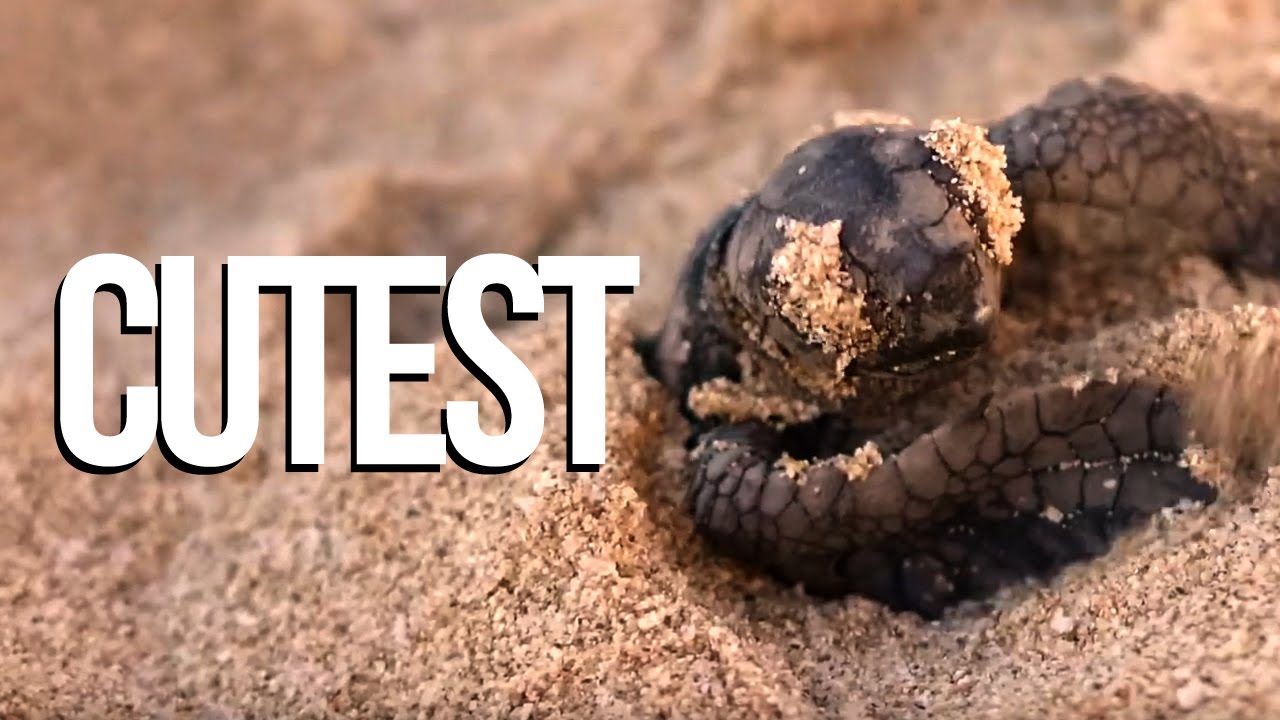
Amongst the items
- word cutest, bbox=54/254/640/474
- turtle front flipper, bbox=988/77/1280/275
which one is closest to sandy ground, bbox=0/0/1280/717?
word cutest, bbox=54/254/640/474

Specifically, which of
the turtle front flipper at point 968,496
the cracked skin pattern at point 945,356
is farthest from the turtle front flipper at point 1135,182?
the turtle front flipper at point 968,496

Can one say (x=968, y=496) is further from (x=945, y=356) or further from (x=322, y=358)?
(x=322, y=358)

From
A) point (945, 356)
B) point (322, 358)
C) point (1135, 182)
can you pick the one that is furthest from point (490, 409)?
point (1135, 182)

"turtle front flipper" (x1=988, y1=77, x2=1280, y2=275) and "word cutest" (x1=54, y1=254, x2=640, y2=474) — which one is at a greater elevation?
"turtle front flipper" (x1=988, y1=77, x2=1280, y2=275)

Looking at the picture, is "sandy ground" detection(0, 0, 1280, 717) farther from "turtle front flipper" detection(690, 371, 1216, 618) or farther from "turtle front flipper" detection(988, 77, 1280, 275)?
"turtle front flipper" detection(988, 77, 1280, 275)

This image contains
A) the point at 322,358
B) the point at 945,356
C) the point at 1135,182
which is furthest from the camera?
the point at 322,358
